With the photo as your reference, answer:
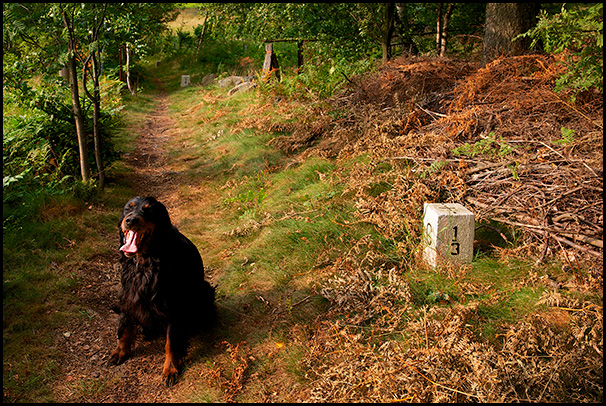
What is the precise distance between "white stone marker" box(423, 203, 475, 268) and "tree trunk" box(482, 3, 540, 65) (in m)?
3.66

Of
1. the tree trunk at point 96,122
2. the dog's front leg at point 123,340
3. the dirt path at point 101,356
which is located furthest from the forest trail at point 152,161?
the dog's front leg at point 123,340

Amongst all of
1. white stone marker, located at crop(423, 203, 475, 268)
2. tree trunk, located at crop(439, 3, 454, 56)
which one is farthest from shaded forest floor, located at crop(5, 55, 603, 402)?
tree trunk, located at crop(439, 3, 454, 56)

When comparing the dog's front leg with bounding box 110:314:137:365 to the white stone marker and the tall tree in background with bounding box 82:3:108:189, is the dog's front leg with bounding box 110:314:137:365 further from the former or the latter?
the tall tree in background with bounding box 82:3:108:189

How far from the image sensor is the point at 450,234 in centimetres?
348

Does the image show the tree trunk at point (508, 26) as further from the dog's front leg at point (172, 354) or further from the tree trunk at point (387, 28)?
the dog's front leg at point (172, 354)

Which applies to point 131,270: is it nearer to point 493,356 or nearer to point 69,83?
point 493,356

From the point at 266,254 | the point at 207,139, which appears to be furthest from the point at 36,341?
the point at 207,139

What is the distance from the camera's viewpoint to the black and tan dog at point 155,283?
3.03 meters

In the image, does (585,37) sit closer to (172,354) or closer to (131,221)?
(131,221)

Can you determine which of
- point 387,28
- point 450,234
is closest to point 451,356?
point 450,234

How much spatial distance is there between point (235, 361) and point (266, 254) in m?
1.49

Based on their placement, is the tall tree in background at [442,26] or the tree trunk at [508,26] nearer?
the tree trunk at [508,26]

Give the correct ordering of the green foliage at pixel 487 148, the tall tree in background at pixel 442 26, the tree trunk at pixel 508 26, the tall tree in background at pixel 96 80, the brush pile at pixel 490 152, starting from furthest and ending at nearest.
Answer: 1. the tall tree in background at pixel 442 26
2. the tree trunk at pixel 508 26
3. the tall tree in background at pixel 96 80
4. the green foliage at pixel 487 148
5. the brush pile at pixel 490 152

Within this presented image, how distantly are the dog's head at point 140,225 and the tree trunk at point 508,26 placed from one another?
541 cm
